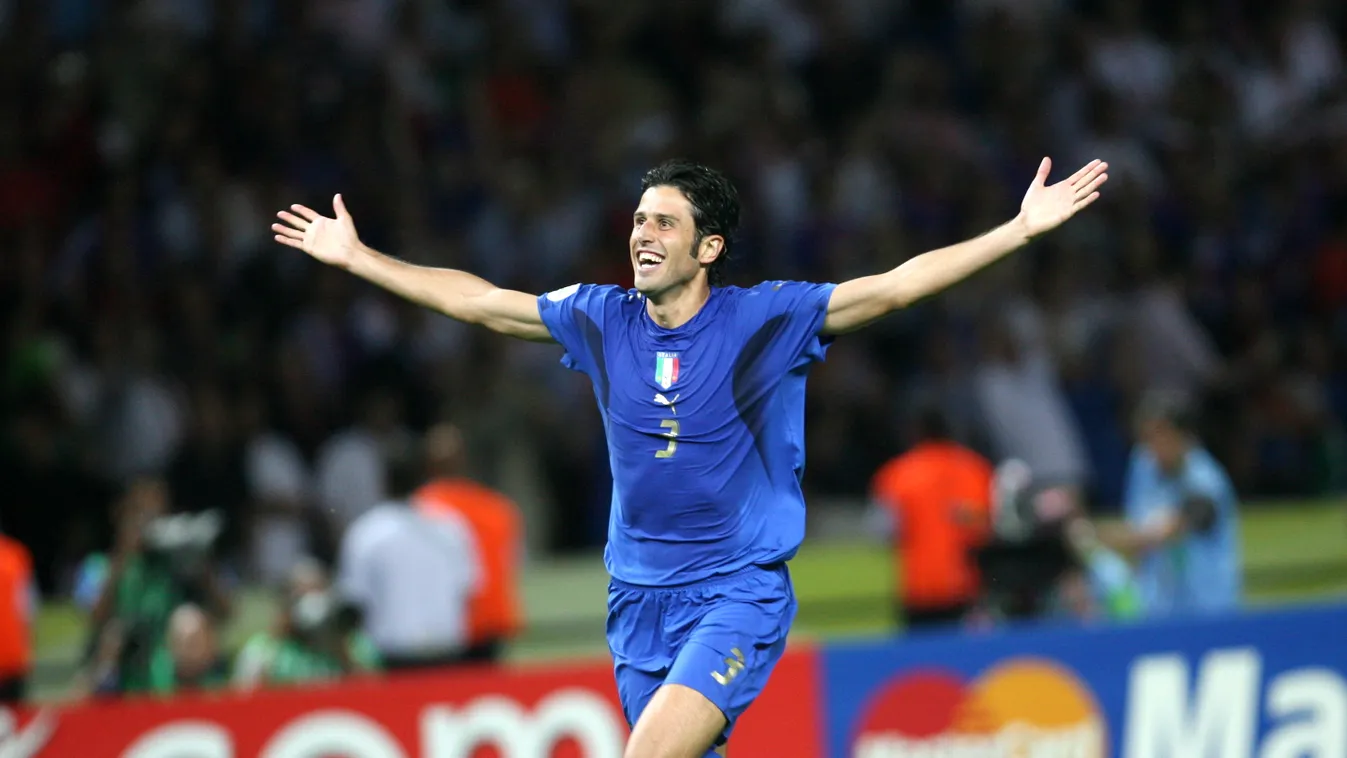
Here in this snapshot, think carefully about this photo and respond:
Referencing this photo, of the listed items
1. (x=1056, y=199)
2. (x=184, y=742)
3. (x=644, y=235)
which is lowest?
(x=184, y=742)

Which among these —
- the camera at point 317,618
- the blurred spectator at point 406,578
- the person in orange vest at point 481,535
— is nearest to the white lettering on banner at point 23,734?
the camera at point 317,618

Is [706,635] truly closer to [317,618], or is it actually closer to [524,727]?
[524,727]

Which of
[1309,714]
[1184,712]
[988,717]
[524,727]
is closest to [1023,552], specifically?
[1184,712]

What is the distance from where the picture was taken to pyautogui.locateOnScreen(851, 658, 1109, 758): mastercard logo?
887 centimetres

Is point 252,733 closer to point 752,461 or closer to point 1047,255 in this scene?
point 752,461

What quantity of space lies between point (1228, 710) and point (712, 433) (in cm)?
468

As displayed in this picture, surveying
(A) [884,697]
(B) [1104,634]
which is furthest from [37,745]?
(B) [1104,634]

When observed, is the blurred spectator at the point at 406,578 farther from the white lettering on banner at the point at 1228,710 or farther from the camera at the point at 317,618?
the white lettering on banner at the point at 1228,710

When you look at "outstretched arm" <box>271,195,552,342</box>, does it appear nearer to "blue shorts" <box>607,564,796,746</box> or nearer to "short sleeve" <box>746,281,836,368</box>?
"short sleeve" <box>746,281,836,368</box>

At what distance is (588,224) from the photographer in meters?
12.8

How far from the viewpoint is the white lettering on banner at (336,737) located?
8195 millimetres

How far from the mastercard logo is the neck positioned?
3788 mm

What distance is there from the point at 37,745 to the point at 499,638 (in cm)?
270

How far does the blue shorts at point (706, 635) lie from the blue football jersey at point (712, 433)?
5 centimetres
